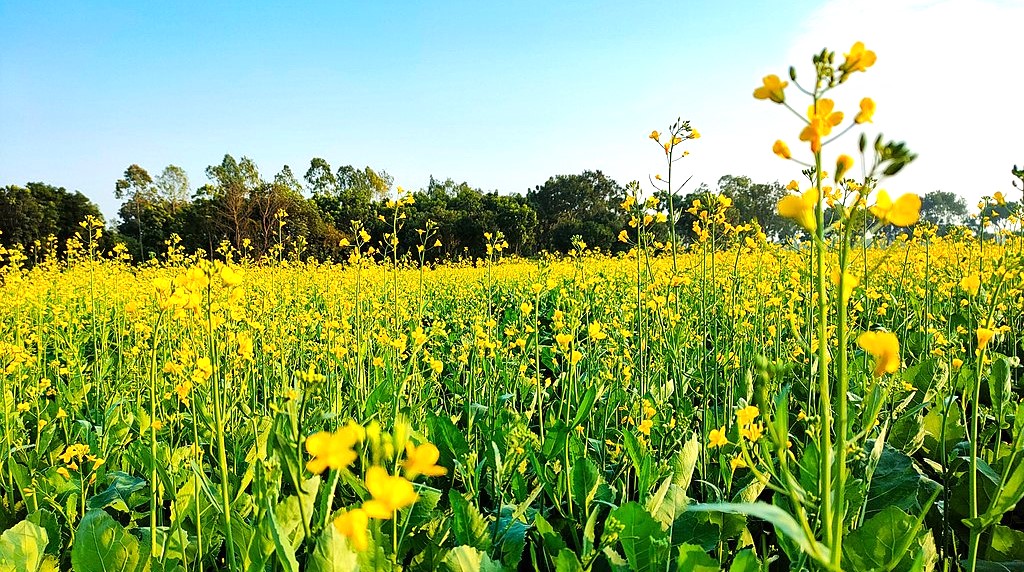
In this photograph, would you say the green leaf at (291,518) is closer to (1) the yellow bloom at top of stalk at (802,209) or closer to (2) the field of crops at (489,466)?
(2) the field of crops at (489,466)

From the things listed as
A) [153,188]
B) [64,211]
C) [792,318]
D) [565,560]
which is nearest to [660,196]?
[792,318]

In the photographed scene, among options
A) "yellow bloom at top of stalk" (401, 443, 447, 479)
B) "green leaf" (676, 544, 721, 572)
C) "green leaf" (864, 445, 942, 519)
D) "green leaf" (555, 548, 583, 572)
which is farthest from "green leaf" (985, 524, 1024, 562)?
"yellow bloom at top of stalk" (401, 443, 447, 479)

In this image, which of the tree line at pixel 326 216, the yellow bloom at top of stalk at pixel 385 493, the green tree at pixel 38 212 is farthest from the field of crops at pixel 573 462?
the green tree at pixel 38 212

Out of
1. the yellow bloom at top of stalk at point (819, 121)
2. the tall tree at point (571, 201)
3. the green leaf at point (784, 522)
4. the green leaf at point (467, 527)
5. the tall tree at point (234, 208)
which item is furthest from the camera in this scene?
the tall tree at point (571, 201)

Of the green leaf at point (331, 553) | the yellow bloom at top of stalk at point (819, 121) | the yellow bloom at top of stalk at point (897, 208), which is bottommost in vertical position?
the green leaf at point (331, 553)

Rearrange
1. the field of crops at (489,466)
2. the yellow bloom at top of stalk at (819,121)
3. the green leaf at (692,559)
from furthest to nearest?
the green leaf at (692,559) → the field of crops at (489,466) → the yellow bloom at top of stalk at (819,121)

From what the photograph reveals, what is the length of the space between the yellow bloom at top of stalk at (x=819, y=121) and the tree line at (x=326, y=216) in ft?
43.5

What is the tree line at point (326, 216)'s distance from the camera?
23.3m

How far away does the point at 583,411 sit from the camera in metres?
2.34

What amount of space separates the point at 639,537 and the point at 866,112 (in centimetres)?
111

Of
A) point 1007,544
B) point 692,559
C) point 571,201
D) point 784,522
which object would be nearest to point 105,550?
point 692,559

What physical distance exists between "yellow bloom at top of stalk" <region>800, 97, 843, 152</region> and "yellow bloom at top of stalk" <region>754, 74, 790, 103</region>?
54 millimetres

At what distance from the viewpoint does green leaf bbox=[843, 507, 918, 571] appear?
1428 mm

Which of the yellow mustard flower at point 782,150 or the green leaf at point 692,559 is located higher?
the yellow mustard flower at point 782,150
